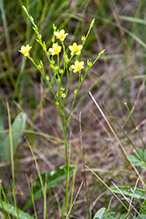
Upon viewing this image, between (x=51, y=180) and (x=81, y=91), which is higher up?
(x=81, y=91)

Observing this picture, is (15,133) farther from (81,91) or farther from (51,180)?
(81,91)

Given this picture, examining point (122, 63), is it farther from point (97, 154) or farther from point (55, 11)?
point (97, 154)

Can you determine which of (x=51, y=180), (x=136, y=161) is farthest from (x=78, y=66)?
(x=51, y=180)

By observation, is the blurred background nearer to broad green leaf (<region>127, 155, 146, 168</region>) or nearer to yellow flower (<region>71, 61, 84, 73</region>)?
broad green leaf (<region>127, 155, 146, 168</region>)

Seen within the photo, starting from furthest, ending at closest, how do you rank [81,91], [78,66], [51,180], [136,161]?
[81,91]
[51,180]
[136,161]
[78,66]

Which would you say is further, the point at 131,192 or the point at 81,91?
the point at 81,91

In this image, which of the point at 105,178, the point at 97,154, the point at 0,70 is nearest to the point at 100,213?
the point at 105,178

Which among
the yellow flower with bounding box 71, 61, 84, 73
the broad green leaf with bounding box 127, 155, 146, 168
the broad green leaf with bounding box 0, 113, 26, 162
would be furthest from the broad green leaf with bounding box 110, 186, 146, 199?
the broad green leaf with bounding box 0, 113, 26, 162

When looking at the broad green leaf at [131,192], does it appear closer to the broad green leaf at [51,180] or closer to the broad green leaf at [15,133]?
the broad green leaf at [51,180]

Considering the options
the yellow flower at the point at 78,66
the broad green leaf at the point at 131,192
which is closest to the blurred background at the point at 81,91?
the broad green leaf at the point at 131,192

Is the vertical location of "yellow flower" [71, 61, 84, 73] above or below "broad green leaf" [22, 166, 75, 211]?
above
